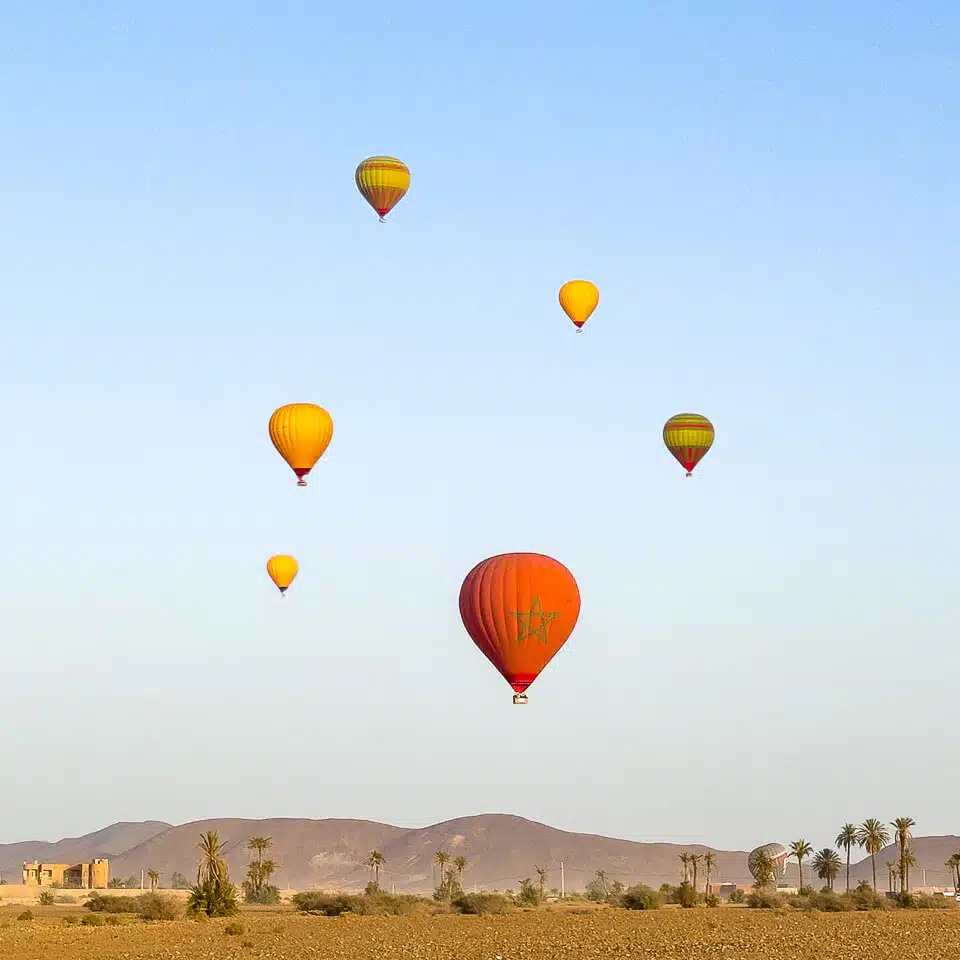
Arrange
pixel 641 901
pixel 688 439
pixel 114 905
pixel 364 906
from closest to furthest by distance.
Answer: pixel 688 439 → pixel 364 906 → pixel 114 905 → pixel 641 901

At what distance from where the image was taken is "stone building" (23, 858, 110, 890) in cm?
15650

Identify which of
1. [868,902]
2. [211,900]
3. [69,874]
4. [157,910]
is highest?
[211,900]

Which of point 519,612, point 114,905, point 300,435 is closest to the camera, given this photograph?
point 519,612

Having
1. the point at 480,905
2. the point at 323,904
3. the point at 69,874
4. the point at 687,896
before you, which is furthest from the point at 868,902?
the point at 69,874

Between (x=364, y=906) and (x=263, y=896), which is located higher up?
(x=364, y=906)

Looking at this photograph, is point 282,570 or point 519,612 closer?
point 519,612

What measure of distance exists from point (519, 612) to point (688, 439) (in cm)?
2479

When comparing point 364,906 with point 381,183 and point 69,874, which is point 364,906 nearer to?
point 381,183

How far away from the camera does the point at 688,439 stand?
3383 inches

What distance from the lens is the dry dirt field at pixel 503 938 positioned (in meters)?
58.2

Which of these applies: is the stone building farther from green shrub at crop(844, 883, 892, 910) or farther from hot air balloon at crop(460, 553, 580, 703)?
hot air balloon at crop(460, 553, 580, 703)

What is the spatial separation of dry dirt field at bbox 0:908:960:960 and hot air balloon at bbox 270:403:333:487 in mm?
21494

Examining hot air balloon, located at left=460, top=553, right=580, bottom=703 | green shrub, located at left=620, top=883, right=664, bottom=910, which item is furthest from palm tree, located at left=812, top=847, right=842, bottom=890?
hot air balloon, located at left=460, top=553, right=580, bottom=703

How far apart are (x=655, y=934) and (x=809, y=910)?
3625 cm
